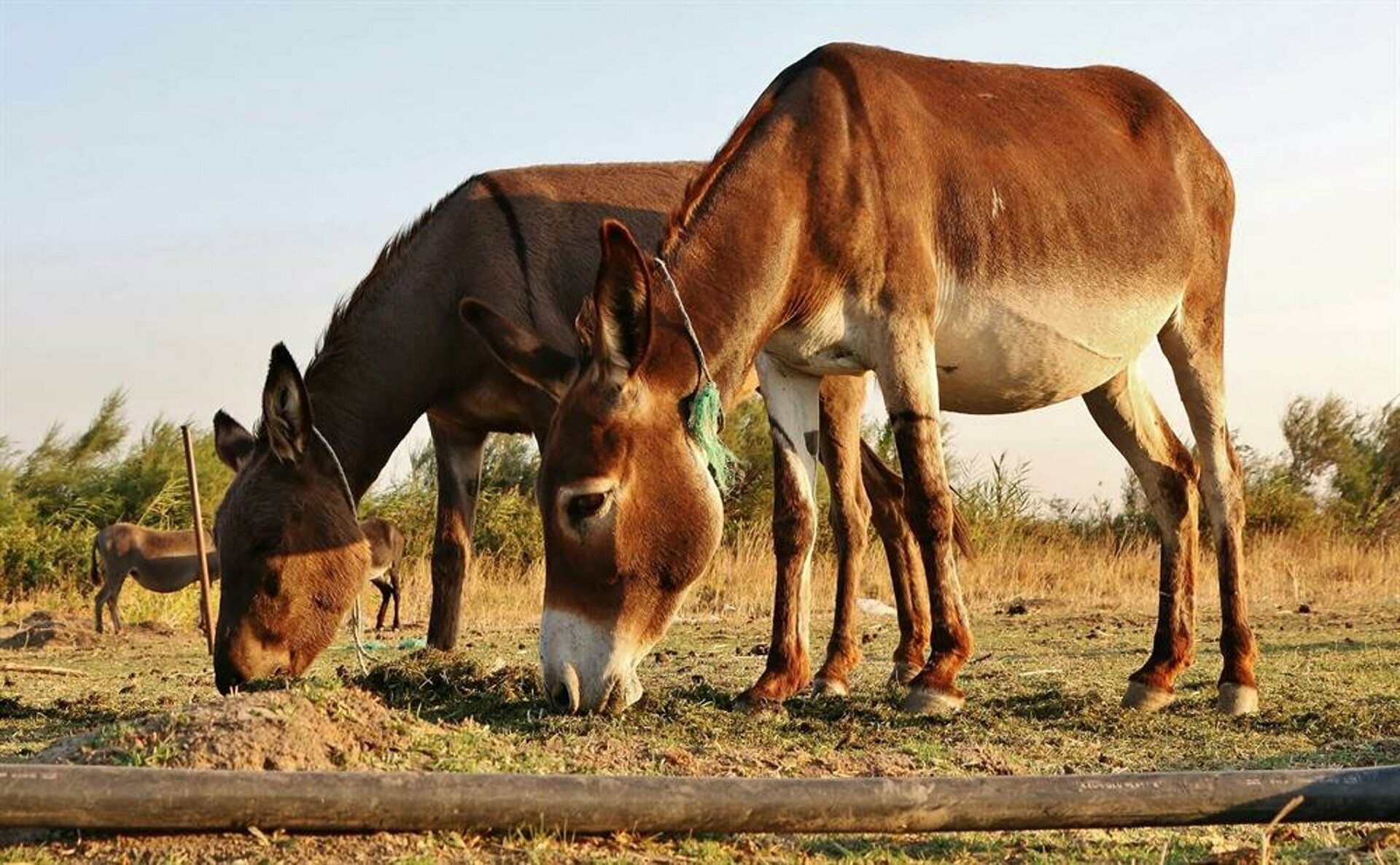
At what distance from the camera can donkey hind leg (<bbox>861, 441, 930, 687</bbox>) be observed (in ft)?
23.5

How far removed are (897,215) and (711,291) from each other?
0.86 metres

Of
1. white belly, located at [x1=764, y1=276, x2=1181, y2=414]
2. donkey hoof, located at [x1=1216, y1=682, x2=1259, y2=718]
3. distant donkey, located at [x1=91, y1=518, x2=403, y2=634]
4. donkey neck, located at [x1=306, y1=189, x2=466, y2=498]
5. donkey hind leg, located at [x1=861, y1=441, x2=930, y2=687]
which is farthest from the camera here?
distant donkey, located at [x1=91, y1=518, x2=403, y2=634]

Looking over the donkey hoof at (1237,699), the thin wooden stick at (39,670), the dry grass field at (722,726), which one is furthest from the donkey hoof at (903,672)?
the thin wooden stick at (39,670)

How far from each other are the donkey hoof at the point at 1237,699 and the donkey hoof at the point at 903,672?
4.08 feet

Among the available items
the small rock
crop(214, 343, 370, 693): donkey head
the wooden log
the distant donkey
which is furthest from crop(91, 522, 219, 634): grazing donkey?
the wooden log

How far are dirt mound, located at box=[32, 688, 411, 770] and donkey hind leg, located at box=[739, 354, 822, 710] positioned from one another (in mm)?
2257

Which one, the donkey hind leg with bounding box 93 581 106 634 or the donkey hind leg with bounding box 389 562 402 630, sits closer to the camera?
the donkey hind leg with bounding box 93 581 106 634

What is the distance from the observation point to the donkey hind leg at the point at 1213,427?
7.20m

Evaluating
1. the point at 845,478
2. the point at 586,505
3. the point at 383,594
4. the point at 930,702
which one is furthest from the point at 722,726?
the point at 383,594

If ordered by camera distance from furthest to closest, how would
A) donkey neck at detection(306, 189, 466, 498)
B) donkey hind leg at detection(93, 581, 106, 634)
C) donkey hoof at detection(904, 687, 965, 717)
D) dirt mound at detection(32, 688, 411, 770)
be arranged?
donkey hind leg at detection(93, 581, 106, 634), donkey neck at detection(306, 189, 466, 498), donkey hoof at detection(904, 687, 965, 717), dirt mound at detection(32, 688, 411, 770)

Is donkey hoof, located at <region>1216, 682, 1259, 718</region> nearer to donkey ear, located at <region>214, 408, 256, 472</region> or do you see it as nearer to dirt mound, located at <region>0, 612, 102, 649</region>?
donkey ear, located at <region>214, 408, 256, 472</region>

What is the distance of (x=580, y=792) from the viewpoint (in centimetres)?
356

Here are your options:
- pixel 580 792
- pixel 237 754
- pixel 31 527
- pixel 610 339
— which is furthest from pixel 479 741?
pixel 31 527

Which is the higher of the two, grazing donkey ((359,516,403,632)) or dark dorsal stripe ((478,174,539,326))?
dark dorsal stripe ((478,174,539,326))
